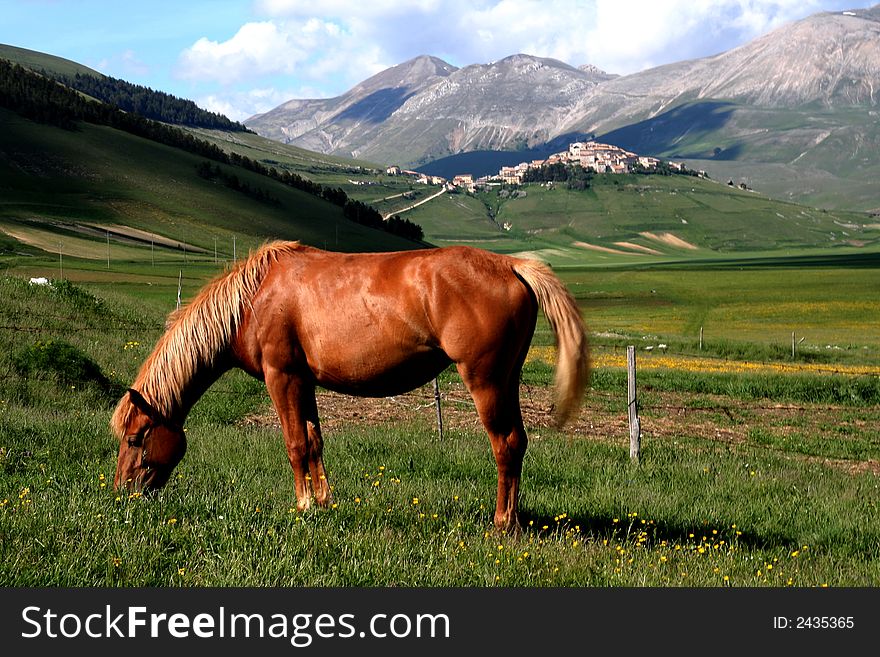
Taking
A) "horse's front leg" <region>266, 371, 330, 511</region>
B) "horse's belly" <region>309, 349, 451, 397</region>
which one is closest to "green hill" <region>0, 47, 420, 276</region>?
"horse's front leg" <region>266, 371, 330, 511</region>

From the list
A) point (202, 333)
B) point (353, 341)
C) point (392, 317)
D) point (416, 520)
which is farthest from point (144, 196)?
point (416, 520)

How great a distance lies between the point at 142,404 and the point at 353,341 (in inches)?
89.2

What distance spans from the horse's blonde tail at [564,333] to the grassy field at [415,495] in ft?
3.88

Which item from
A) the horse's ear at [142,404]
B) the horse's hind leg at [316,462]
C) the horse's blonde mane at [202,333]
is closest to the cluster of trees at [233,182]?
the horse's blonde mane at [202,333]

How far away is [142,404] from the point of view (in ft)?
26.8

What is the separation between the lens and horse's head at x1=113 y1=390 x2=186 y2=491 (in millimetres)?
8148

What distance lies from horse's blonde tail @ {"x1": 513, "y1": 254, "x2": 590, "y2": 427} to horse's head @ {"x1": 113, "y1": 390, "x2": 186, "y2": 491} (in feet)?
13.0

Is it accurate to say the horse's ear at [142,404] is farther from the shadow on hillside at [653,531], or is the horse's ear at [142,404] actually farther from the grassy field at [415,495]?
the shadow on hillside at [653,531]

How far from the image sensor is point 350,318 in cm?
791

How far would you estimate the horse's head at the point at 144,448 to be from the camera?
26.7 feet

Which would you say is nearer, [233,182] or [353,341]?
[353,341]

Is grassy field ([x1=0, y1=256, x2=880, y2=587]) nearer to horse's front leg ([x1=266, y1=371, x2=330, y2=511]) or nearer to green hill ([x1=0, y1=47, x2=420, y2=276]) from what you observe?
horse's front leg ([x1=266, y1=371, x2=330, y2=511])

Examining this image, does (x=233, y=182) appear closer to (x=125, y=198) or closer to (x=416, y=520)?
(x=125, y=198)

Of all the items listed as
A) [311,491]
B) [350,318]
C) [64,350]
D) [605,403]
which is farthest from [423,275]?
[605,403]
